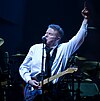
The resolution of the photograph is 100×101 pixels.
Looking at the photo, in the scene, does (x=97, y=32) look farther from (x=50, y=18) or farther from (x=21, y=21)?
(x=21, y=21)

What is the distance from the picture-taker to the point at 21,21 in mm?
7320

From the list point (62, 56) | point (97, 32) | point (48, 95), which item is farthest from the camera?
point (97, 32)

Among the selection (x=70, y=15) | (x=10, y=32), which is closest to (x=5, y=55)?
(x=10, y=32)

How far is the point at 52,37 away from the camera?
4.61m

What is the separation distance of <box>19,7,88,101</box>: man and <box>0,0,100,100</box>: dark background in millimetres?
2494

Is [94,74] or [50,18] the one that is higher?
[50,18]

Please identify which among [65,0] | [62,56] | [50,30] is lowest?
Answer: [62,56]

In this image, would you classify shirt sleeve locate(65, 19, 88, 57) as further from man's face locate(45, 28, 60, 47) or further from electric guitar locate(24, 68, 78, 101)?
electric guitar locate(24, 68, 78, 101)

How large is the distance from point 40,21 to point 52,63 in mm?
2896

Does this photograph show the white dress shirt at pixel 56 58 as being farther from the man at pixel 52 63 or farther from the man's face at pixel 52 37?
the man's face at pixel 52 37

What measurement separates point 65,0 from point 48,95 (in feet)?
11.3

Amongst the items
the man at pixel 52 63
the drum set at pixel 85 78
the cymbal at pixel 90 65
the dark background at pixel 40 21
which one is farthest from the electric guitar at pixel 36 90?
the dark background at pixel 40 21

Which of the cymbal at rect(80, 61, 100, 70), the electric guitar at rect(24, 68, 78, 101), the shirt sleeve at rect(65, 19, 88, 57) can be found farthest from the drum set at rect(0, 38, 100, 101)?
the electric guitar at rect(24, 68, 78, 101)

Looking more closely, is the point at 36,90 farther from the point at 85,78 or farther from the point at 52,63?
the point at 85,78
